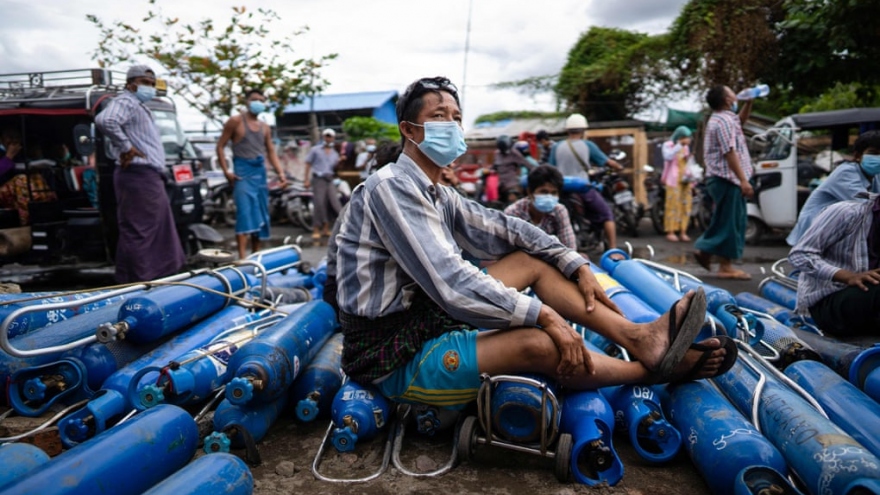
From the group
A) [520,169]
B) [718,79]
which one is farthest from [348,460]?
[718,79]

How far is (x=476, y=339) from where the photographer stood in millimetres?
2367

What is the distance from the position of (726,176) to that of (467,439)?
460cm

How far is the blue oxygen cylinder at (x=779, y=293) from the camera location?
4.11 metres

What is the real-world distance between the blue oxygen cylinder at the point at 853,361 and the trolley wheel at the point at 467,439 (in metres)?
1.65

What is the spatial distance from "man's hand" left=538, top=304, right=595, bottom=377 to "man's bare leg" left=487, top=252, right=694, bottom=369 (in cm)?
28

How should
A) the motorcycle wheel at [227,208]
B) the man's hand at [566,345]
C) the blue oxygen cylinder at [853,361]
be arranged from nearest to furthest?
the man's hand at [566,345]
the blue oxygen cylinder at [853,361]
the motorcycle wheel at [227,208]

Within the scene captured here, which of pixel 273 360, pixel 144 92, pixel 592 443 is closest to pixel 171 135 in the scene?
pixel 144 92

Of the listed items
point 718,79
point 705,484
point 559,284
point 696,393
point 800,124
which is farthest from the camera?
point 718,79

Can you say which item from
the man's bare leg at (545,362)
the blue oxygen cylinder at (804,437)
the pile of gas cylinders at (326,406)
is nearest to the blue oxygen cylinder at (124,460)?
the pile of gas cylinders at (326,406)

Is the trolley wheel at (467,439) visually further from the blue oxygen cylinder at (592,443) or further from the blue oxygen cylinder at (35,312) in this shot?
the blue oxygen cylinder at (35,312)

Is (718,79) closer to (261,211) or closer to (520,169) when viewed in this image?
(520,169)

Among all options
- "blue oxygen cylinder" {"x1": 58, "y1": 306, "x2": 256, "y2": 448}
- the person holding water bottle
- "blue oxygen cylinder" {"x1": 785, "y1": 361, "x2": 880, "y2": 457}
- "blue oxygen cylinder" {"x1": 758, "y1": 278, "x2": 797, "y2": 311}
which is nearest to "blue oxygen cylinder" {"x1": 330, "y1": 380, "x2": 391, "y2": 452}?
"blue oxygen cylinder" {"x1": 58, "y1": 306, "x2": 256, "y2": 448}

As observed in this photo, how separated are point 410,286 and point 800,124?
837cm

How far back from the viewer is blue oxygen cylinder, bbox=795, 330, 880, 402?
245 cm
